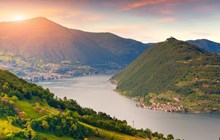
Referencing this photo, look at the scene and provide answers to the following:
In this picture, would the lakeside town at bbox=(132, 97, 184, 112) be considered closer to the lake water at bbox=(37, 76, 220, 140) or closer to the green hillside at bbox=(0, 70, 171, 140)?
the lake water at bbox=(37, 76, 220, 140)

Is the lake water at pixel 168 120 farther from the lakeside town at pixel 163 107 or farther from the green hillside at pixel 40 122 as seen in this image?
the green hillside at pixel 40 122

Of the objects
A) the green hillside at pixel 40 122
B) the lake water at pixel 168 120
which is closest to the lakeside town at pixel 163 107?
the lake water at pixel 168 120

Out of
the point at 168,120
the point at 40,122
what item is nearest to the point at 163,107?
the point at 168,120

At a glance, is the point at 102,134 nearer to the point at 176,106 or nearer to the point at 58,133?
the point at 58,133

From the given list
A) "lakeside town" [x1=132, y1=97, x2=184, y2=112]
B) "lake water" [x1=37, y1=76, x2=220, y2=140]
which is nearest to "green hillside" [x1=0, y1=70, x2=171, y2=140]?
"lake water" [x1=37, y1=76, x2=220, y2=140]

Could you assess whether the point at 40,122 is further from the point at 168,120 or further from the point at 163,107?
the point at 163,107

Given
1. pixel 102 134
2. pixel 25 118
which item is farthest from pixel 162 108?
pixel 25 118

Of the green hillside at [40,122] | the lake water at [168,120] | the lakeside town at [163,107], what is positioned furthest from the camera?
the lakeside town at [163,107]

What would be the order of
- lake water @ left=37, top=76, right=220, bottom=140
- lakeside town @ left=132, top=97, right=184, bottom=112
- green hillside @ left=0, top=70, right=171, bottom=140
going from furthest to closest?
lakeside town @ left=132, top=97, right=184, bottom=112 < lake water @ left=37, top=76, right=220, bottom=140 < green hillside @ left=0, top=70, right=171, bottom=140
